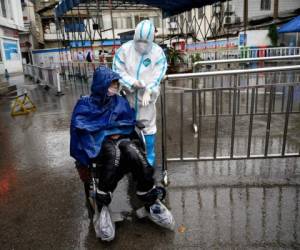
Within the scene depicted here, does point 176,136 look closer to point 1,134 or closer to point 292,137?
point 292,137

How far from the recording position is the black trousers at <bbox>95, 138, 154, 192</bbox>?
2.52m

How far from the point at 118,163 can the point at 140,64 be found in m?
1.03

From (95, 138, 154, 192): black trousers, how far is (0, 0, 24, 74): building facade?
13.3 metres

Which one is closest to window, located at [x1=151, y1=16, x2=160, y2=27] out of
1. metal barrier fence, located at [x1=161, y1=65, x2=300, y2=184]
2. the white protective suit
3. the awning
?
the awning

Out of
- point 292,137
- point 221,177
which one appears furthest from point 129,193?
point 292,137

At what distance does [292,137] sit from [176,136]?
1.92m

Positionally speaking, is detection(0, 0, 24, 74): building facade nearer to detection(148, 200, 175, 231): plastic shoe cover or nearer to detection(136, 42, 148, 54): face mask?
detection(136, 42, 148, 54): face mask

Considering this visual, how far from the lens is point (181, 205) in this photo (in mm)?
3029

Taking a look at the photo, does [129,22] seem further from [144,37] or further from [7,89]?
[144,37]

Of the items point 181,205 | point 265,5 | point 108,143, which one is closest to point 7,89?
point 108,143

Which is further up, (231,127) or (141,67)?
(141,67)

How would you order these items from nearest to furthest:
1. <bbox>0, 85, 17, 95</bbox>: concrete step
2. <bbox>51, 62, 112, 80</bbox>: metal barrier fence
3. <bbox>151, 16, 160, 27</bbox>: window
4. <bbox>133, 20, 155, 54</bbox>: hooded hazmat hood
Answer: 1. <bbox>133, 20, 155, 54</bbox>: hooded hazmat hood
2. <bbox>0, 85, 17, 95</bbox>: concrete step
3. <bbox>51, 62, 112, 80</bbox>: metal barrier fence
4. <bbox>151, 16, 160, 27</bbox>: window

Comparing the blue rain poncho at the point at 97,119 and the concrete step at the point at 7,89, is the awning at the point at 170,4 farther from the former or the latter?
the blue rain poncho at the point at 97,119

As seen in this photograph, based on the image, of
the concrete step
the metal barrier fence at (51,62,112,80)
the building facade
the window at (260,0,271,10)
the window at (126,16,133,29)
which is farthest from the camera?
the window at (126,16,133,29)
